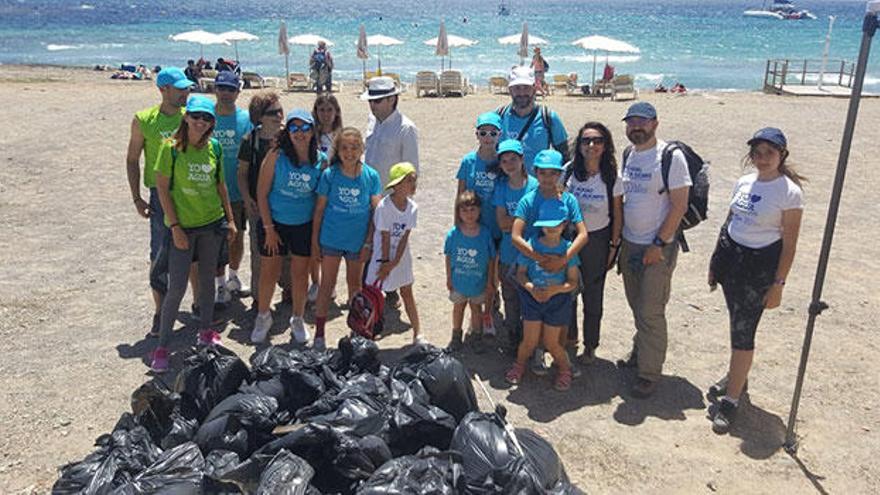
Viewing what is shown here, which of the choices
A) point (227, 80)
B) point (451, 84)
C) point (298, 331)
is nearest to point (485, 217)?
point (298, 331)

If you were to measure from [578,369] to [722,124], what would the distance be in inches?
496

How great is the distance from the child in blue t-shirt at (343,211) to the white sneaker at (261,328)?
1.72 ft

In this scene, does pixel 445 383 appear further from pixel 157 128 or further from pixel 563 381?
pixel 157 128

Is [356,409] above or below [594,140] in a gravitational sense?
below

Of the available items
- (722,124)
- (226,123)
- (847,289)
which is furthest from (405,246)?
(722,124)

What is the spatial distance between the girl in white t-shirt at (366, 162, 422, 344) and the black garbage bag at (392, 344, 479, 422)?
1041 mm

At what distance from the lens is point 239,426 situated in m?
3.79

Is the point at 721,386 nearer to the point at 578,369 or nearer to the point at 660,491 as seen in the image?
the point at 578,369

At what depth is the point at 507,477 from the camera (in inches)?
128

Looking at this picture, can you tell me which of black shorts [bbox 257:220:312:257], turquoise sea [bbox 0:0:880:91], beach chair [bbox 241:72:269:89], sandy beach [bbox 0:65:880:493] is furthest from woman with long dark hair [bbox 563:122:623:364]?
turquoise sea [bbox 0:0:880:91]

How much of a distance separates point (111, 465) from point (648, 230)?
11.5 feet

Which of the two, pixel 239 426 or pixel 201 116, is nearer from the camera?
pixel 239 426

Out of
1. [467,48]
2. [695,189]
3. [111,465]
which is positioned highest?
[467,48]

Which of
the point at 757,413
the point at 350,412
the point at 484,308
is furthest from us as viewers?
the point at 484,308
